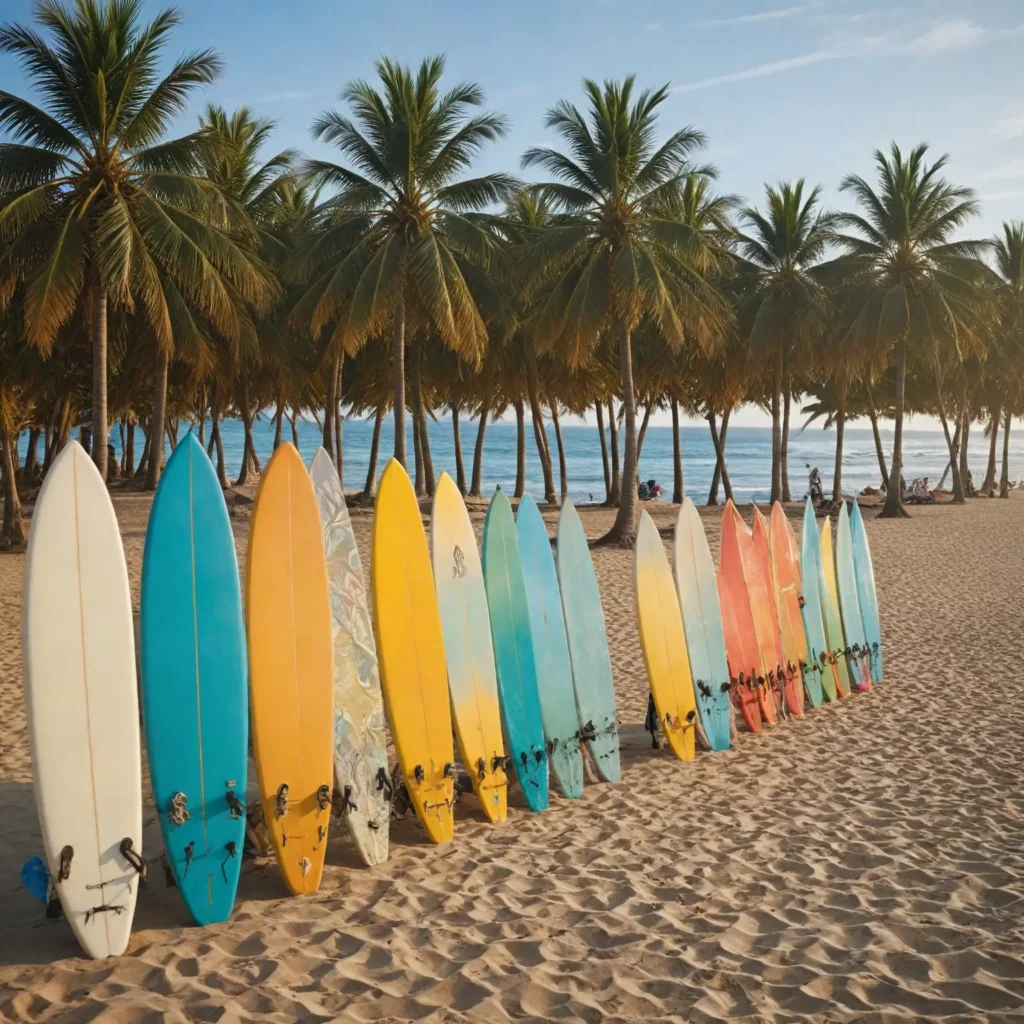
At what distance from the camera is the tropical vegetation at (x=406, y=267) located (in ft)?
40.0

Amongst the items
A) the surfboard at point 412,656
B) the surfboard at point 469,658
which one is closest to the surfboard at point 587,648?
the surfboard at point 469,658

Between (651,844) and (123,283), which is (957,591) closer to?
(651,844)

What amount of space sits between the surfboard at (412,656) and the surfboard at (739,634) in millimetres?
2512

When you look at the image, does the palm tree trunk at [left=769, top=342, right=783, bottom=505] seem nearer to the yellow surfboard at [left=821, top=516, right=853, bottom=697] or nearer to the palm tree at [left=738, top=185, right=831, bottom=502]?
the palm tree at [left=738, top=185, right=831, bottom=502]

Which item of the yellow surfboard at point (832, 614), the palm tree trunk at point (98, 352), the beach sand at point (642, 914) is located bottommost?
the beach sand at point (642, 914)

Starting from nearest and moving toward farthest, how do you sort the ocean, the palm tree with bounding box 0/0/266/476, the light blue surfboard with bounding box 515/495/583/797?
the light blue surfboard with bounding box 515/495/583/797 < the palm tree with bounding box 0/0/266/476 < the ocean

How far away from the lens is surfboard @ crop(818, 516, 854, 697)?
7.45m

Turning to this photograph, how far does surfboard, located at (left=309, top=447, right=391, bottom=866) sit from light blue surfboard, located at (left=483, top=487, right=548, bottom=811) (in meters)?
0.77

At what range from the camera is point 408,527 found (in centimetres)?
451

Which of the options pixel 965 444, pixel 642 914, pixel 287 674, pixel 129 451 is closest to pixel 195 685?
pixel 287 674

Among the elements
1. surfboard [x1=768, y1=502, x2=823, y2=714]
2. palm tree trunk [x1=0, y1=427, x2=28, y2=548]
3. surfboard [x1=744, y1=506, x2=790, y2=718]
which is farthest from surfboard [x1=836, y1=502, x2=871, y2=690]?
palm tree trunk [x1=0, y1=427, x2=28, y2=548]

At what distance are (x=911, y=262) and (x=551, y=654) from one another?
21.0 meters

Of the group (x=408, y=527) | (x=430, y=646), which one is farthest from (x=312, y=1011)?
(x=408, y=527)

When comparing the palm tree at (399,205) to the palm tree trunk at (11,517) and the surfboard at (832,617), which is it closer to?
the palm tree trunk at (11,517)
